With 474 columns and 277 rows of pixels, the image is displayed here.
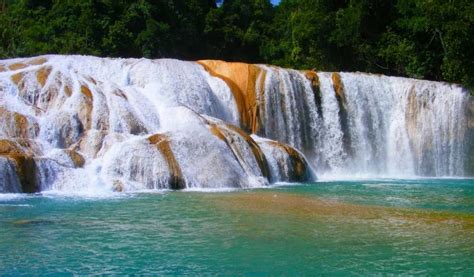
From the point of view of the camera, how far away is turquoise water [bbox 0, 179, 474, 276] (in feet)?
25.2

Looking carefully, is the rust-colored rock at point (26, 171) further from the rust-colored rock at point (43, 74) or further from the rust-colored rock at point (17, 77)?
the rust-colored rock at point (17, 77)

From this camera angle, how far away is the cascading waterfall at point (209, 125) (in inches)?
639

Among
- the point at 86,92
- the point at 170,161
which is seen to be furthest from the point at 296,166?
the point at 86,92

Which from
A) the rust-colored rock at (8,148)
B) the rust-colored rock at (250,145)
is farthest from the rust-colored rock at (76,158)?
the rust-colored rock at (250,145)

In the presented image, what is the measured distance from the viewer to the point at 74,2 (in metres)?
39.6

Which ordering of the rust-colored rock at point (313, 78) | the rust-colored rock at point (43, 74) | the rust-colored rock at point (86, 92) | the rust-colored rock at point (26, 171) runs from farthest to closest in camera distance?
the rust-colored rock at point (313, 78) → the rust-colored rock at point (43, 74) → the rust-colored rock at point (86, 92) → the rust-colored rock at point (26, 171)

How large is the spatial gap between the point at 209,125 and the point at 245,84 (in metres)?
5.80

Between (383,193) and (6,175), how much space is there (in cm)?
928

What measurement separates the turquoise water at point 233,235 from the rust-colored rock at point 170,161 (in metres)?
1.77

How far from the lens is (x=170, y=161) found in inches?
653

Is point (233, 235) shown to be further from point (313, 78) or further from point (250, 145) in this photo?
point (313, 78)

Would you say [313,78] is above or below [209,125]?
above

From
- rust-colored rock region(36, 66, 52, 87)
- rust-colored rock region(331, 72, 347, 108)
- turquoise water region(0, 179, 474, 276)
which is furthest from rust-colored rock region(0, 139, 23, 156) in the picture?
rust-colored rock region(331, 72, 347, 108)

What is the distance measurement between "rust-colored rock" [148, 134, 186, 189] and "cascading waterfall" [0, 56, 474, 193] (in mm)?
30
